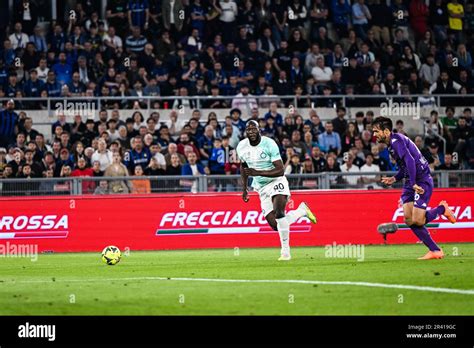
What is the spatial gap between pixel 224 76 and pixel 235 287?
17837 millimetres

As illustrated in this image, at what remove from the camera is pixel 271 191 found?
59.5ft

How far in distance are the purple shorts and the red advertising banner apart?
23.2 ft

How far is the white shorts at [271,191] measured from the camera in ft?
59.1

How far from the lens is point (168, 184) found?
942 inches

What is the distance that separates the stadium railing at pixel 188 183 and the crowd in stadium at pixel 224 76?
0.74 ft

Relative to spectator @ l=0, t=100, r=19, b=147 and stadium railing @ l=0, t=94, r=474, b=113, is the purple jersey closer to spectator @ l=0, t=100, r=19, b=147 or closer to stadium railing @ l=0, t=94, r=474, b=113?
stadium railing @ l=0, t=94, r=474, b=113

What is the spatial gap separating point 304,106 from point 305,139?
3.88 m

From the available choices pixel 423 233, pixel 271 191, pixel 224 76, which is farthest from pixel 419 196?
pixel 224 76

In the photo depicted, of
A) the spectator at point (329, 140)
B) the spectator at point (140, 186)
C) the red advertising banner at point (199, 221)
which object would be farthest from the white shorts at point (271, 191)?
the spectator at point (329, 140)

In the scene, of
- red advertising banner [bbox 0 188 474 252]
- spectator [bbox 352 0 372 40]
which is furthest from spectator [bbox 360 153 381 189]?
spectator [bbox 352 0 372 40]

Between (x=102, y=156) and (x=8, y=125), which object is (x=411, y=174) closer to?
(x=102, y=156)

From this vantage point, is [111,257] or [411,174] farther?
[111,257]

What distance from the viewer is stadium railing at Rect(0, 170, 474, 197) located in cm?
2370
